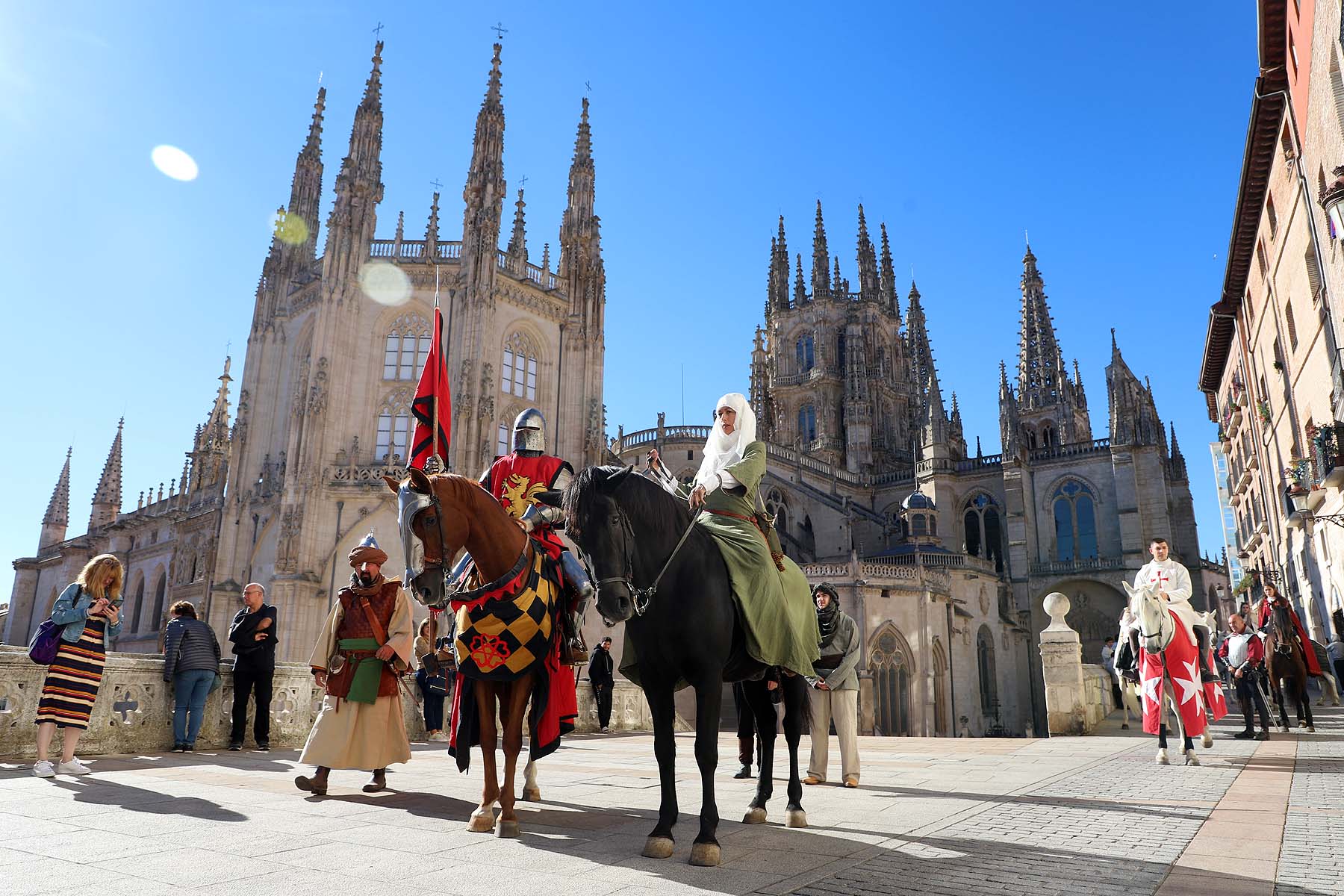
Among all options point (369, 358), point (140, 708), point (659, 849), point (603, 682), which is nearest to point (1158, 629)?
point (659, 849)

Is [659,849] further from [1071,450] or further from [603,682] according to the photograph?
[1071,450]

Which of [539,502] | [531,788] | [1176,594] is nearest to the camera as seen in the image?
[539,502]

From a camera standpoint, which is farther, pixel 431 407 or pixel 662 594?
pixel 431 407

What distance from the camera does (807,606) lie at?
5.75 m

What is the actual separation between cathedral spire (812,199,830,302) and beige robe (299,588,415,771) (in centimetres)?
5941

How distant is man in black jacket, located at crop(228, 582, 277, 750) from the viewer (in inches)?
384

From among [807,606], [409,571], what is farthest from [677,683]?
[409,571]

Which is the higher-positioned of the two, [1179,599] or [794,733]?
[1179,599]

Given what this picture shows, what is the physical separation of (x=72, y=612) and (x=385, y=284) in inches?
942

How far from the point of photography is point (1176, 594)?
9086mm

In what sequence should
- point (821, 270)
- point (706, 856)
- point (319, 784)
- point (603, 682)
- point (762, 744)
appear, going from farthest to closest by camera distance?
point (821, 270)
point (603, 682)
point (319, 784)
point (762, 744)
point (706, 856)

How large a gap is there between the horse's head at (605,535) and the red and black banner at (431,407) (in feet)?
6.59

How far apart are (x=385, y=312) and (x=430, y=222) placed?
3824 millimetres

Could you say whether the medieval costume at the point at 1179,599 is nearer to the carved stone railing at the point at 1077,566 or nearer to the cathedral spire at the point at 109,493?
the carved stone railing at the point at 1077,566
